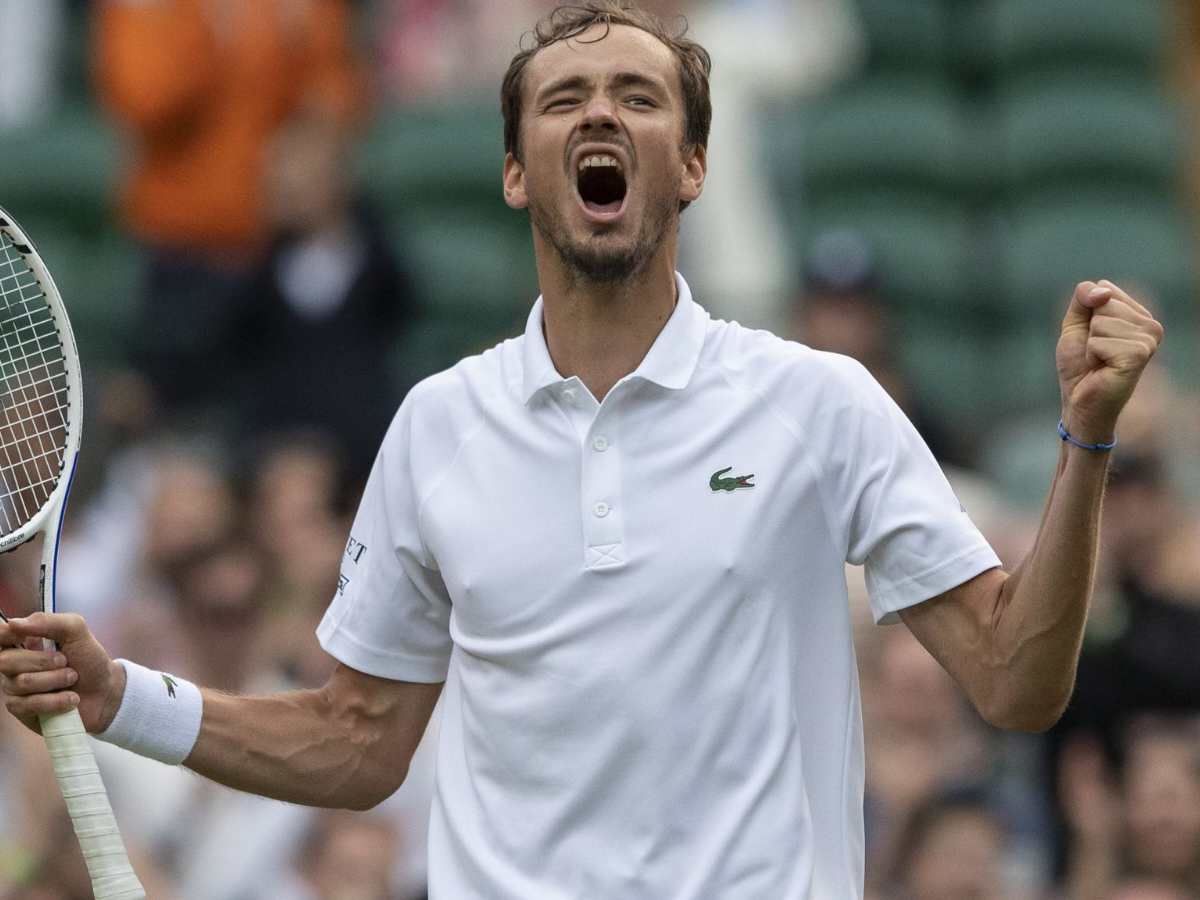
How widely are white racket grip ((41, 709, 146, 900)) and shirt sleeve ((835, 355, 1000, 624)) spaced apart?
1.14 metres

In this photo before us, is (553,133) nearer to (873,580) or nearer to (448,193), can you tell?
(873,580)

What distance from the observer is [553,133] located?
3.37 meters

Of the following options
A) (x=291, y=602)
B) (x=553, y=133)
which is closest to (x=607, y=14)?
(x=553, y=133)

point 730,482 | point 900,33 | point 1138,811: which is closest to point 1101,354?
point 730,482

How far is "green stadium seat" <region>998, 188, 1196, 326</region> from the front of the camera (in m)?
8.25

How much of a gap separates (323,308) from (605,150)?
186 inches

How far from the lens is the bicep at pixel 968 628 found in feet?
10.3

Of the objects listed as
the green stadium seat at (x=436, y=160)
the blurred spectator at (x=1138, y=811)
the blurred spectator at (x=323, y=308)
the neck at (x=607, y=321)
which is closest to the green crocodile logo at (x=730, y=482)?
the neck at (x=607, y=321)

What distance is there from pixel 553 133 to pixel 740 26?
17.5 ft

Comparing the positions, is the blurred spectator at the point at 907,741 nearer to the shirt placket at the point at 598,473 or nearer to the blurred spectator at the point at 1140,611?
the blurred spectator at the point at 1140,611

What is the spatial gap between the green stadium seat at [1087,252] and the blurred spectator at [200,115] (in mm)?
2629

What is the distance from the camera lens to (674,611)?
316cm

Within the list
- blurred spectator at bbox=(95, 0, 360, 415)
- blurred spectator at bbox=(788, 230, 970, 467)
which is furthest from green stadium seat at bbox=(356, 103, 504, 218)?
blurred spectator at bbox=(788, 230, 970, 467)

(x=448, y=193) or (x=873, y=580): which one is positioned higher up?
(x=873, y=580)
